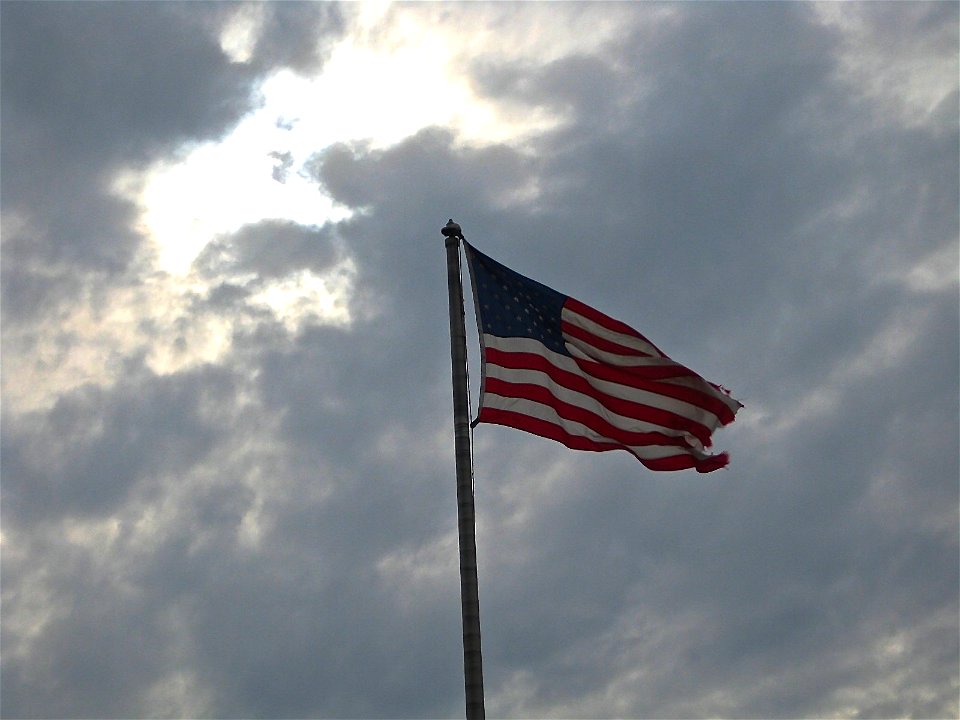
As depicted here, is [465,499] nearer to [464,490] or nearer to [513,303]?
[464,490]

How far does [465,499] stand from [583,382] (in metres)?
5.74

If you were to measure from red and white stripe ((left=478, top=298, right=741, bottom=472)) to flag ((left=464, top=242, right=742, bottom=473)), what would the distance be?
24 mm

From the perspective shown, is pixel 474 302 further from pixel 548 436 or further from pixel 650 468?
pixel 650 468

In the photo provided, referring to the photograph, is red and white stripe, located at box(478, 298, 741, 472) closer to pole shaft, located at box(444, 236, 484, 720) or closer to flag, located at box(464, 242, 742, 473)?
flag, located at box(464, 242, 742, 473)

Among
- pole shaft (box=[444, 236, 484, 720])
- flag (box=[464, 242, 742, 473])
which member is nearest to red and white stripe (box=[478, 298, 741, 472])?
flag (box=[464, 242, 742, 473])

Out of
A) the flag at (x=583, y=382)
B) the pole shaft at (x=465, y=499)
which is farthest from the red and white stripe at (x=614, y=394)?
the pole shaft at (x=465, y=499)

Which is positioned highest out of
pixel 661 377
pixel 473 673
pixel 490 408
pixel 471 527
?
pixel 661 377

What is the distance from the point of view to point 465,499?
89.6ft

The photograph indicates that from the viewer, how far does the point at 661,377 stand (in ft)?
107

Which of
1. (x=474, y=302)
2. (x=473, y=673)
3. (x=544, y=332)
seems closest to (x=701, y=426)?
(x=544, y=332)

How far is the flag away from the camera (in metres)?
29.9

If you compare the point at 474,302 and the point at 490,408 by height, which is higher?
the point at 474,302

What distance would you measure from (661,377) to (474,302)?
18.4ft

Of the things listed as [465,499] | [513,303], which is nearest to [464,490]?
[465,499]
